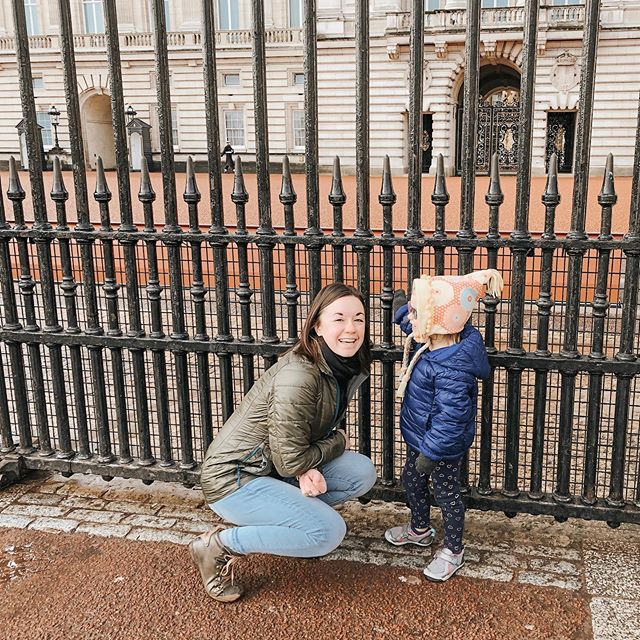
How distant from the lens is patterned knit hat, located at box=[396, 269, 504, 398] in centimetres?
306

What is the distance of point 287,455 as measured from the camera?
9.81 feet

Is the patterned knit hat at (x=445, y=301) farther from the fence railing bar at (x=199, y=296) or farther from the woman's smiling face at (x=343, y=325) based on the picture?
the fence railing bar at (x=199, y=296)

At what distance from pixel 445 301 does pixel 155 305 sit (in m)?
1.58

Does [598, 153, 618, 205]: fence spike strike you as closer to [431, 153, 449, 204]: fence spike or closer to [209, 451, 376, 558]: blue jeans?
[431, 153, 449, 204]: fence spike

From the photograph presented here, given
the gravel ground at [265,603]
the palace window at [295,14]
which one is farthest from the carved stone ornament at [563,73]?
the gravel ground at [265,603]

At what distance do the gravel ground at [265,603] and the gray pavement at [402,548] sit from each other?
5 centimetres

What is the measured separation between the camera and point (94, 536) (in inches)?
145

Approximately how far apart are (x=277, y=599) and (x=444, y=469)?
909 mm

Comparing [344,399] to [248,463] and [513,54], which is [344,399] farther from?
[513,54]

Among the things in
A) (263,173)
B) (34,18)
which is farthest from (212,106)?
(34,18)

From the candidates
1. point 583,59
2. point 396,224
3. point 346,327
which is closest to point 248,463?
point 346,327

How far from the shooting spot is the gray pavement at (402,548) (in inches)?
125

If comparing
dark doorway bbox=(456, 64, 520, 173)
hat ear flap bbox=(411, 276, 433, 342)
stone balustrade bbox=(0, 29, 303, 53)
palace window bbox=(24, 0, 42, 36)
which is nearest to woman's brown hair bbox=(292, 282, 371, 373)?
hat ear flap bbox=(411, 276, 433, 342)

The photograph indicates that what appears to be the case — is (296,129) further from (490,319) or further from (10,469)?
(490,319)
